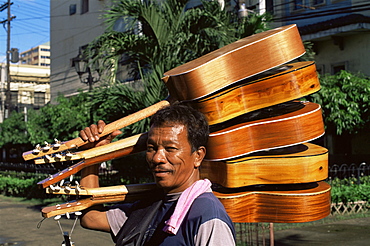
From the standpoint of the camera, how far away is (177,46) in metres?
8.55

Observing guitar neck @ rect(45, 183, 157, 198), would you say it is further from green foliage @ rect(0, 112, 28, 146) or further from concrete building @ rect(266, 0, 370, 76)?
green foliage @ rect(0, 112, 28, 146)

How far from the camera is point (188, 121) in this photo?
6.24 ft

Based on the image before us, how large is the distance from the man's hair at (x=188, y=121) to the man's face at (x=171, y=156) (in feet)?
0.07

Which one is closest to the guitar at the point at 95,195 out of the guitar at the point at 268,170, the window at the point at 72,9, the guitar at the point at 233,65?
the guitar at the point at 233,65

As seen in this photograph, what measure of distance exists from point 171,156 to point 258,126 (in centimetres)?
75

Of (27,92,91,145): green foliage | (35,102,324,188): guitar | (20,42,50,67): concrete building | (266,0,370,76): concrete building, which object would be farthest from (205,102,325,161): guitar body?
(20,42,50,67): concrete building

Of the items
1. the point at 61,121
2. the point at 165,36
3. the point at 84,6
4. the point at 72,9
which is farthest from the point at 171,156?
the point at 72,9

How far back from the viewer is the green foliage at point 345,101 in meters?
11.3

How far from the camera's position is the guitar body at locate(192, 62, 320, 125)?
2.36 meters

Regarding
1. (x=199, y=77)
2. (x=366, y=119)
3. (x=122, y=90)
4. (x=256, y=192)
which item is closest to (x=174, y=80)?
(x=199, y=77)

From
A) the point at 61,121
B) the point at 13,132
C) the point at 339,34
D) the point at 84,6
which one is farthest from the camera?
the point at 84,6

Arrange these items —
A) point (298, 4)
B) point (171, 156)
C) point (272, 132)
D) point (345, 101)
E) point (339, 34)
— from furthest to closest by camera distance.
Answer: point (298, 4) < point (339, 34) < point (345, 101) < point (272, 132) < point (171, 156)

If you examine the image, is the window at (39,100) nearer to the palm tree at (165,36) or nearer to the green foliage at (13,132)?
the green foliage at (13,132)

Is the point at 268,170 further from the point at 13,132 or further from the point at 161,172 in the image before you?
the point at 13,132
